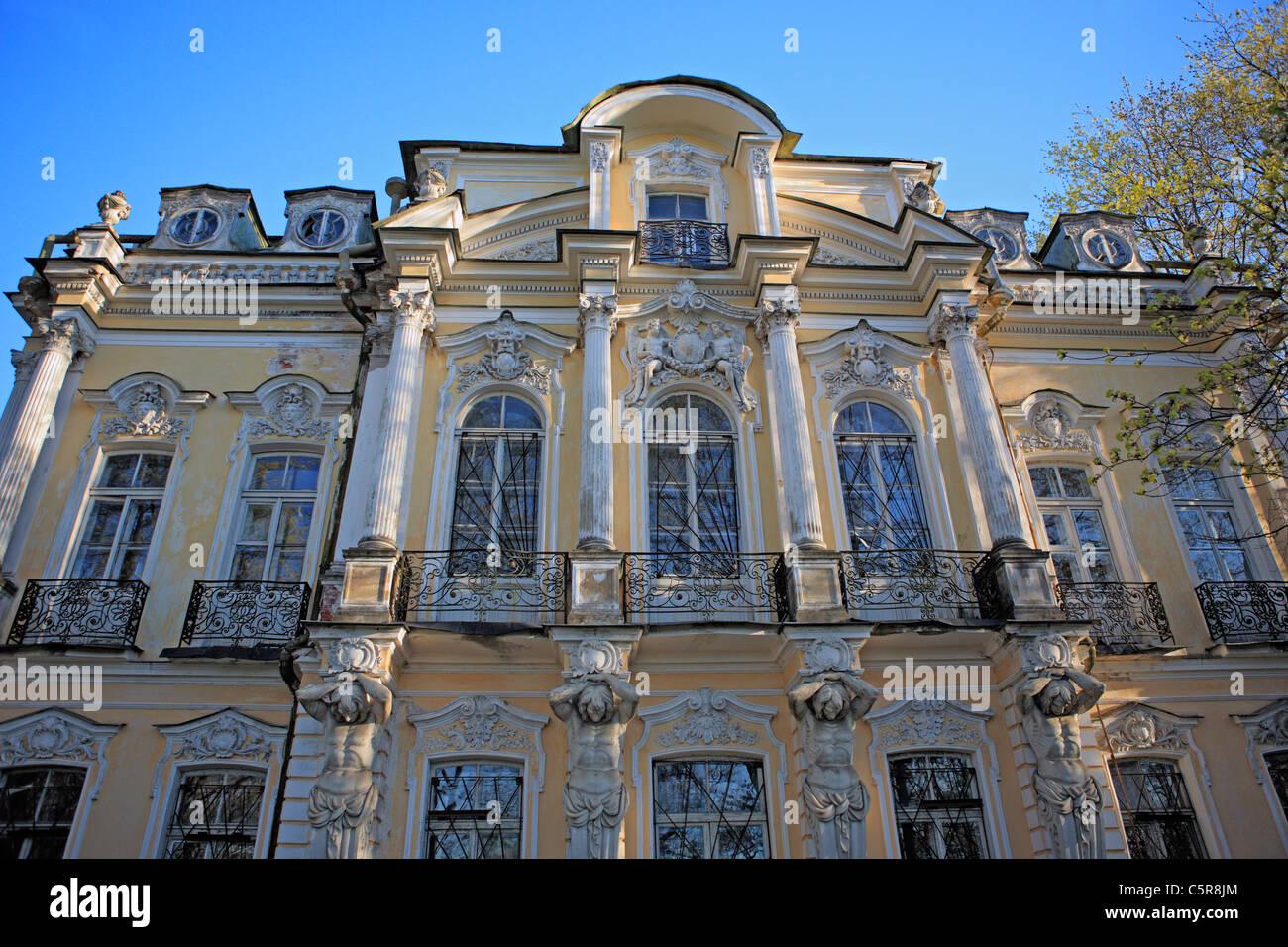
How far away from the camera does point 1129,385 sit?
11586 mm

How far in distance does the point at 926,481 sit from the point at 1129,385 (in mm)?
3631

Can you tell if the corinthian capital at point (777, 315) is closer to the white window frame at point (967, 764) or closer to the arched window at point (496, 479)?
the arched window at point (496, 479)

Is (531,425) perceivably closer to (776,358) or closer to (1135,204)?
(776,358)

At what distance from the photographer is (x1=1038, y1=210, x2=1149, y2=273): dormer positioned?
1294 centimetres

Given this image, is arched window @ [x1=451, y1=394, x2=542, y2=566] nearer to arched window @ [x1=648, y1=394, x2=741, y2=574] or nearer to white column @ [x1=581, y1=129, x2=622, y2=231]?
arched window @ [x1=648, y1=394, x2=741, y2=574]

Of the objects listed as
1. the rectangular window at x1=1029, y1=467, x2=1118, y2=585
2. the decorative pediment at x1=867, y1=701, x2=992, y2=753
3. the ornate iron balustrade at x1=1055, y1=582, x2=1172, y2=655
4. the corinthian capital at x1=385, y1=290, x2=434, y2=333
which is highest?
the corinthian capital at x1=385, y1=290, x2=434, y2=333

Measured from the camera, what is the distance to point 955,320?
1074 cm

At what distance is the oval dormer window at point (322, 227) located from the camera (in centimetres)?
1239

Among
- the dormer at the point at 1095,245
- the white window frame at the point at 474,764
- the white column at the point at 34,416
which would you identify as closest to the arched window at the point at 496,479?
the white window frame at the point at 474,764

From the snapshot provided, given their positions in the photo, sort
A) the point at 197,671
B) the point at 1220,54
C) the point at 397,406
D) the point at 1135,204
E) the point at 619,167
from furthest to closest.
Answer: the point at 1135,204
the point at 1220,54
the point at 619,167
the point at 397,406
the point at 197,671

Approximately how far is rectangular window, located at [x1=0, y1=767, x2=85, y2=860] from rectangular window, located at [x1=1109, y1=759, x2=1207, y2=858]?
10.2 meters

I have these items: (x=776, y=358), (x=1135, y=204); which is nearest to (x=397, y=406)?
(x=776, y=358)

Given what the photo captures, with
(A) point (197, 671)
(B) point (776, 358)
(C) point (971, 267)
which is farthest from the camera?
(C) point (971, 267)

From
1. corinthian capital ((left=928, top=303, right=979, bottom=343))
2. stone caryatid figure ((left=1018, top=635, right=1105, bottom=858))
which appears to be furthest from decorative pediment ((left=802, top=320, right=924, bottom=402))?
stone caryatid figure ((left=1018, top=635, right=1105, bottom=858))
